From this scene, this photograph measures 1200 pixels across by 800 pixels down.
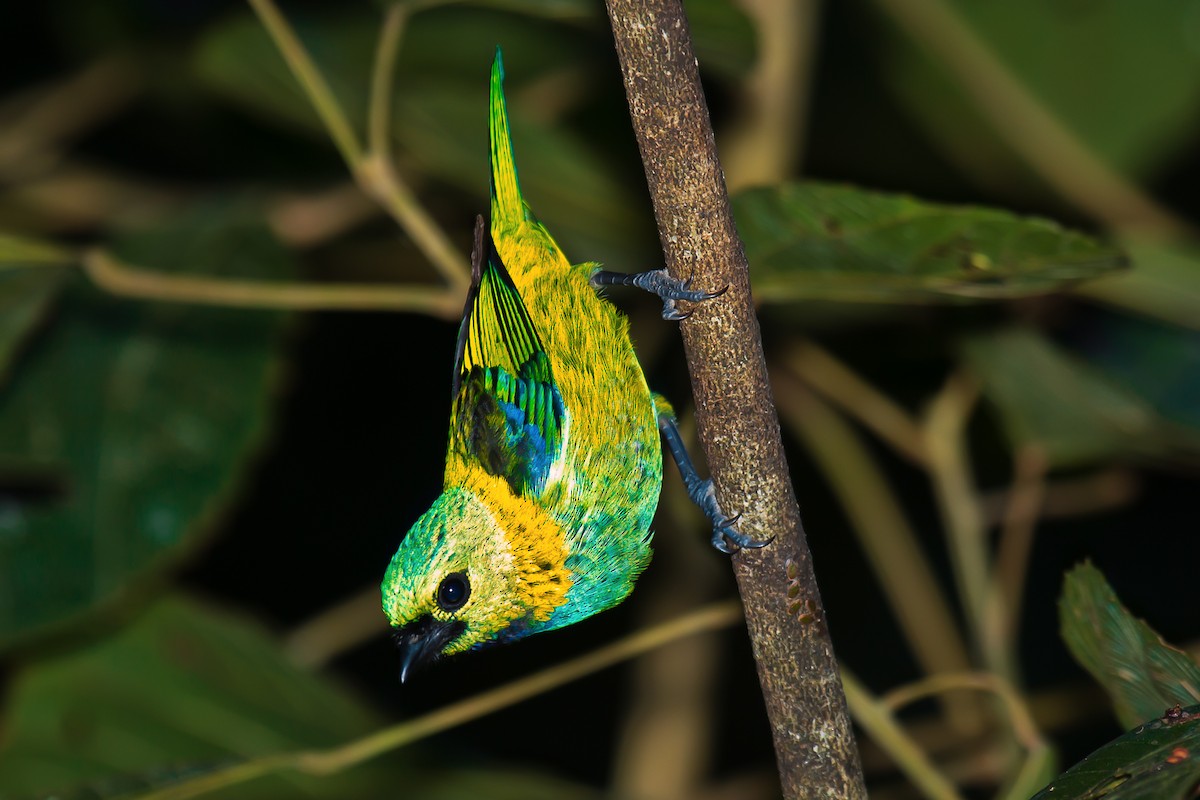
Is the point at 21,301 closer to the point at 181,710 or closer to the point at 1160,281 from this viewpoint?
the point at 181,710

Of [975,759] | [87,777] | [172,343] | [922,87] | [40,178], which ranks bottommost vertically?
[975,759]

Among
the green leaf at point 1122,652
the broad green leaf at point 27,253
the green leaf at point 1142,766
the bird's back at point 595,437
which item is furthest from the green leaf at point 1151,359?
the broad green leaf at point 27,253

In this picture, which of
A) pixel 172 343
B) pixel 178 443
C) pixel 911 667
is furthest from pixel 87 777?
pixel 911 667

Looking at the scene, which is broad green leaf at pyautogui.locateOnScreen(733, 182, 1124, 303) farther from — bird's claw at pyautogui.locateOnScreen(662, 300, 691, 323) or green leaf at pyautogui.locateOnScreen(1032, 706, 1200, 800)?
green leaf at pyautogui.locateOnScreen(1032, 706, 1200, 800)

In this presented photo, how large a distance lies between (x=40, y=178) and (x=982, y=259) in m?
3.50

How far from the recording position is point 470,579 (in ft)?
8.62

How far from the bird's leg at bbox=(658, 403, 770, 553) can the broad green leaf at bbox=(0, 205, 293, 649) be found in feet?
4.07

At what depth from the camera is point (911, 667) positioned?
5.30m

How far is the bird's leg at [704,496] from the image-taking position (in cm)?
176

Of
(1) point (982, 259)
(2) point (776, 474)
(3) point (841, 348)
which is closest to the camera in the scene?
(2) point (776, 474)

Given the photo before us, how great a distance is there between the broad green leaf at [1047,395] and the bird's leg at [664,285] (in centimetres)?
106

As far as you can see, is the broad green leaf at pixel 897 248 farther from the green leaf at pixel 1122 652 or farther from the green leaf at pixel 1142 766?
the green leaf at pixel 1142 766

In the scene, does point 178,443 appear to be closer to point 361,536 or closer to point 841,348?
point 361,536

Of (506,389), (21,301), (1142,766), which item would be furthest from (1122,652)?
(21,301)
